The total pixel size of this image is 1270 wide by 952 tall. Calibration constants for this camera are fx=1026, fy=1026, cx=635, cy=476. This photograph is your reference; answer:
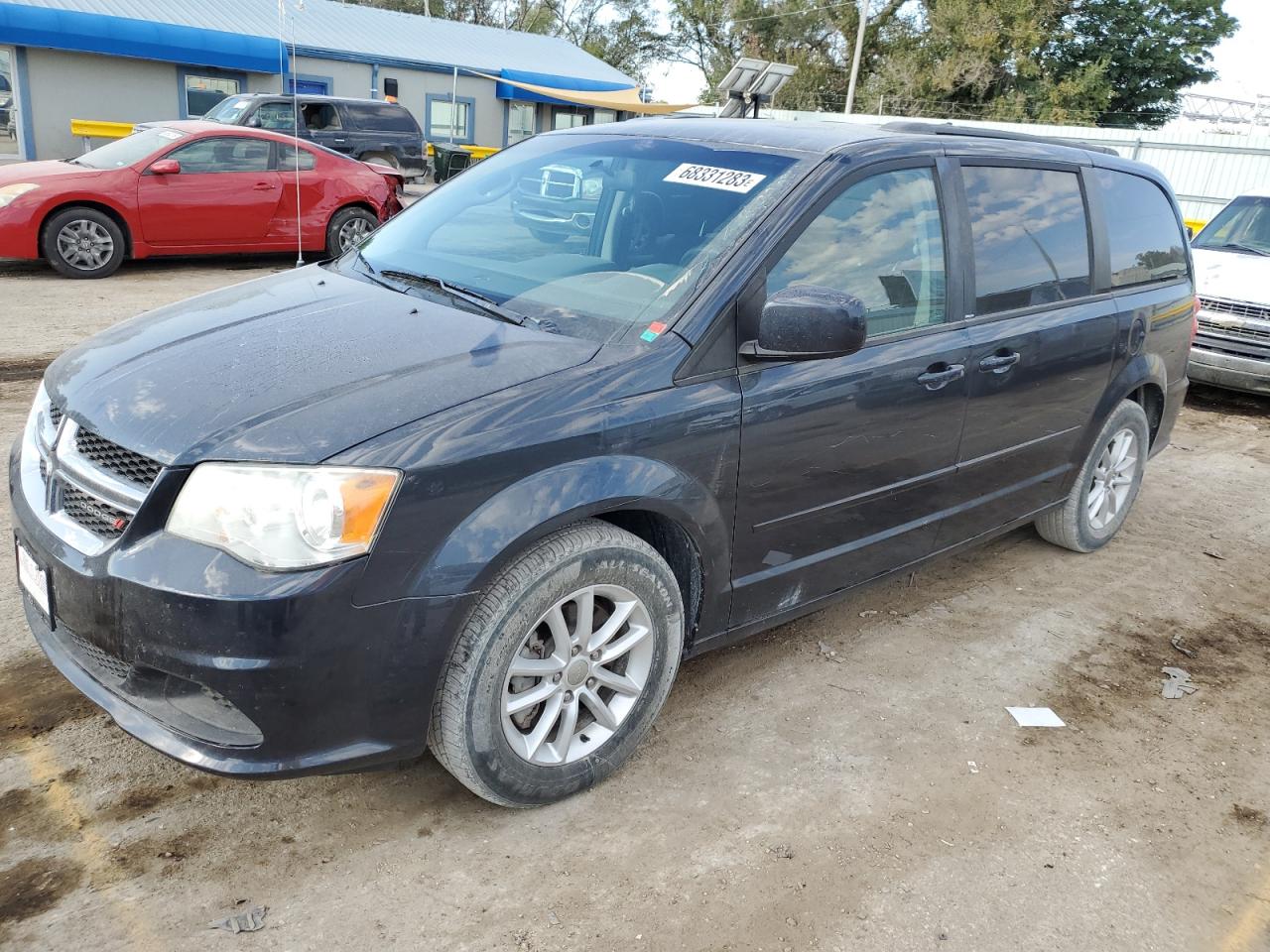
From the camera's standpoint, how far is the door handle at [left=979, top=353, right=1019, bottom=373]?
12.1 ft

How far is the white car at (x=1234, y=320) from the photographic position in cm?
810

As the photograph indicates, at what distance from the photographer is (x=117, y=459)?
2.47 m

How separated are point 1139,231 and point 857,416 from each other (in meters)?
2.30

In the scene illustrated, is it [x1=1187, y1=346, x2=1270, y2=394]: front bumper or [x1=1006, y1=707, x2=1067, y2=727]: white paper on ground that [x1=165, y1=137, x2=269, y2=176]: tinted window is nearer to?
[x1=1187, y1=346, x2=1270, y2=394]: front bumper

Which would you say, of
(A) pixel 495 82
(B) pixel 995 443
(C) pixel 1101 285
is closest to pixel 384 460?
(B) pixel 995 443

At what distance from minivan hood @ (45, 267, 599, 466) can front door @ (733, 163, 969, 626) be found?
68 centimetres

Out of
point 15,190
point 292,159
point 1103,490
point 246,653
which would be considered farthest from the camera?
point 292,159

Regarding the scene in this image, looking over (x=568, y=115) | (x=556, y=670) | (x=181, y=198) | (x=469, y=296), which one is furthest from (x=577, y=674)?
(x=568, y=115)

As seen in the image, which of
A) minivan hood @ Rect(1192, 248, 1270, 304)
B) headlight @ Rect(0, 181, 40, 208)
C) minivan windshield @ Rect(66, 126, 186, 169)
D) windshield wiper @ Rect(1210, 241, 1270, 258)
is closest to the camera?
minivan hood @ Rect(1192, 248, 1270, 304)

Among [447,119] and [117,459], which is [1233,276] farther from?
[447,119]

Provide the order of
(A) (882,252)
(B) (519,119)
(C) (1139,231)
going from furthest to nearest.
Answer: (B) (519,119)
(C) (1139,231)
(A) (882,252)

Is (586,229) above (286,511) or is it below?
above

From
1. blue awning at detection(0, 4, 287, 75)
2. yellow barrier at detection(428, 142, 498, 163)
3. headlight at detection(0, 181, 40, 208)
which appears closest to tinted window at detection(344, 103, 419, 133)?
yellow barrier at detection(428, 142, 498, 163)

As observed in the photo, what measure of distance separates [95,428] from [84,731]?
105 centimetres
